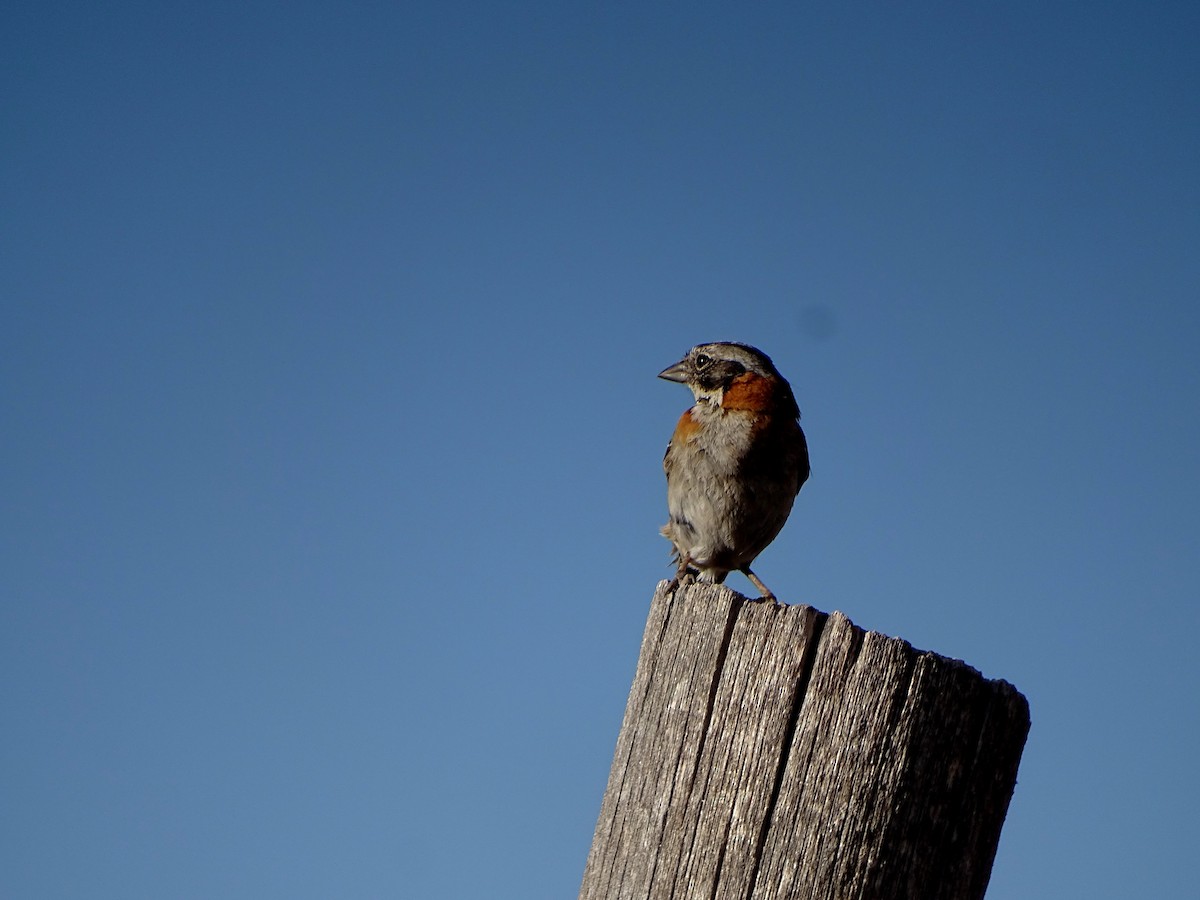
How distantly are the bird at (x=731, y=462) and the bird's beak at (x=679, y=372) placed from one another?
0.05 feet

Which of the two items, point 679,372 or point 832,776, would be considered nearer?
point 832,776

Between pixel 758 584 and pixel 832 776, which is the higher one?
pixel 758 584

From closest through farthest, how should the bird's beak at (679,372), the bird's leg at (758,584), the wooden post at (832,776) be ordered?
the wooden post at (832,776)
the bird's leg at (758,584)
the bird's beak at (679,372)

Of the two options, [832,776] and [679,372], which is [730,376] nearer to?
[679,372]

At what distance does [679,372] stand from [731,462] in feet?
2.86

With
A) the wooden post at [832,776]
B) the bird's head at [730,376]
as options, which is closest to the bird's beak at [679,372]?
the bird's head at [730,376]

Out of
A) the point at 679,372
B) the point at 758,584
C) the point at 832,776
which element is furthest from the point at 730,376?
the point at 832,776

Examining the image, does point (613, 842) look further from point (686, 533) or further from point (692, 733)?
point (686, 533)

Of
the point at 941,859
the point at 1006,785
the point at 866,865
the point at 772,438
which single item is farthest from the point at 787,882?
the point at 772,438

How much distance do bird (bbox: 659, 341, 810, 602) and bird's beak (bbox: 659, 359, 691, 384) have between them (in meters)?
0.01

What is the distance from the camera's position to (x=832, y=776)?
9.24 feet

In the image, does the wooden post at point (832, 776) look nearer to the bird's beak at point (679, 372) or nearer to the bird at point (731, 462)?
the bird at point (731, 462)

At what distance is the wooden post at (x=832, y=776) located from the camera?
281 cm

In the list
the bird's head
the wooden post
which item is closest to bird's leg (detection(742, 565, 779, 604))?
the bird's head
